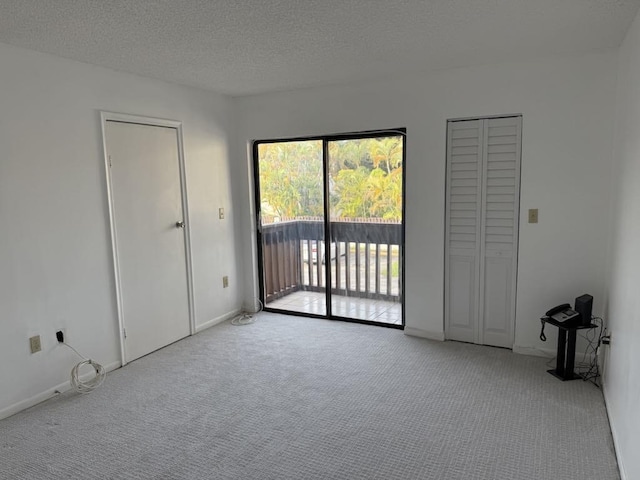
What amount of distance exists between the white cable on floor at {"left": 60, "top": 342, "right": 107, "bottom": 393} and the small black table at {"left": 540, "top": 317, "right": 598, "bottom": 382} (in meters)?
3.30

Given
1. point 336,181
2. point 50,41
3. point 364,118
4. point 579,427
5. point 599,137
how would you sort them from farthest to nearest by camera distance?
point 336,181
point 364,118
point 599,137
point 50,41
point 579,427

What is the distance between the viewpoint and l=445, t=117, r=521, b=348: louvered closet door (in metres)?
3.50

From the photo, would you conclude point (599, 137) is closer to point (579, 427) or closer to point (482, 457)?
point (579, 427)

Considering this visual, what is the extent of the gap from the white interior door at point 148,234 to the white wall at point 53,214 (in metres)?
0.12

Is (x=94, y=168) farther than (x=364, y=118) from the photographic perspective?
No

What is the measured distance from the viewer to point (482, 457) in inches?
89.7

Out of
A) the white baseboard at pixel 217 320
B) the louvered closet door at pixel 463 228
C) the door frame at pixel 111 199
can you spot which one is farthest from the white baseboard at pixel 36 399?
the louvered closet door at pixel 463 228

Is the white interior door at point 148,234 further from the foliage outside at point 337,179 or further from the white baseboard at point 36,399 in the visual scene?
the foliage outside at point 337,179

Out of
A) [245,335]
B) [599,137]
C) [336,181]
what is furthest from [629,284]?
[245,335]

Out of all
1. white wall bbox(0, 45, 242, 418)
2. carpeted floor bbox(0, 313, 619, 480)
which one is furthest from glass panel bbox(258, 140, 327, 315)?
white wall bbox(0, 45, 242, 418)

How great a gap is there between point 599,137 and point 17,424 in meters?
4.31

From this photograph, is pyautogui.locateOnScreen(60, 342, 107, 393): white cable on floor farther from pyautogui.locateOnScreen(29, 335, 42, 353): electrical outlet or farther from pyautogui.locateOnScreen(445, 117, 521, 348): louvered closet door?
pyautogui.locateOnScreen(445, 117, 521, 348): louvered closet door

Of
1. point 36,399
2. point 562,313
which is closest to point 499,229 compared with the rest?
point 562,313

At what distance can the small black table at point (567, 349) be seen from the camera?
3.01 m
